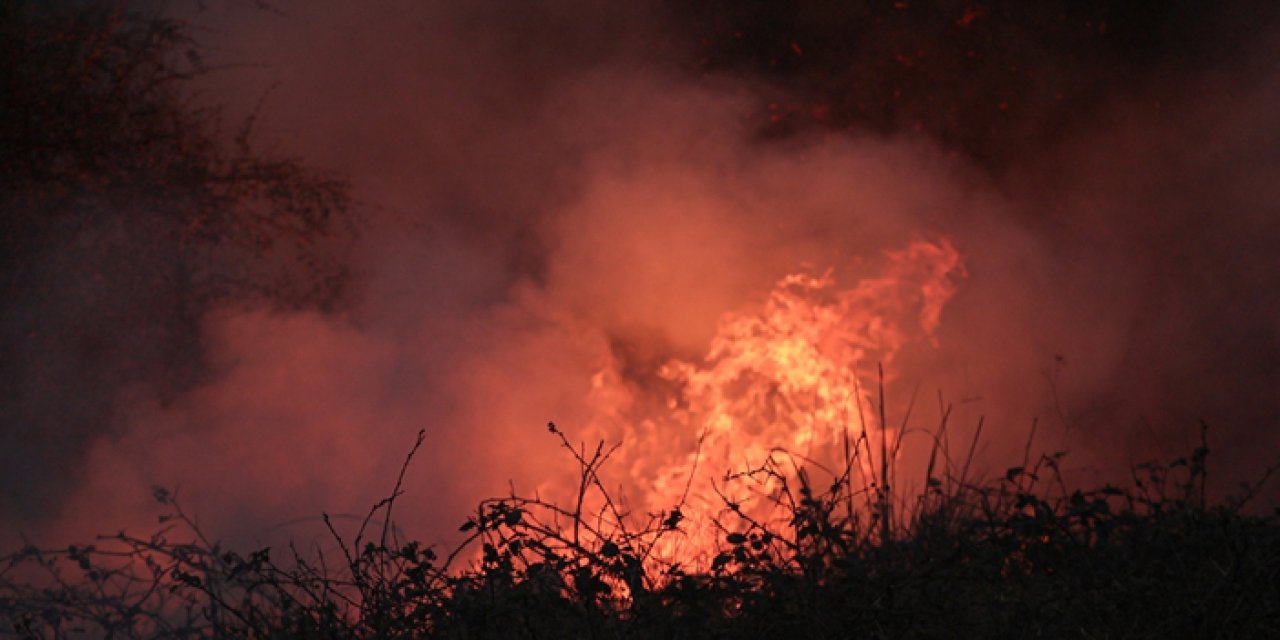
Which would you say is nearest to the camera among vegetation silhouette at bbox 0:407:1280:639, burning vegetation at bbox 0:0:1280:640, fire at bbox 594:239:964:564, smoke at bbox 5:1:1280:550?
vegetation silhouette at bbox 0:407:1280:639

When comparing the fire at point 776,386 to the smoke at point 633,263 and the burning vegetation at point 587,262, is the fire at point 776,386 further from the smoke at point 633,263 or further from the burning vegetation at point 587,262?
the smoke at point 633,263

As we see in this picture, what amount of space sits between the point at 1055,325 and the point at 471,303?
3.18 metres

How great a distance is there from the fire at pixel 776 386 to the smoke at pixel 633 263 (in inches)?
5.3

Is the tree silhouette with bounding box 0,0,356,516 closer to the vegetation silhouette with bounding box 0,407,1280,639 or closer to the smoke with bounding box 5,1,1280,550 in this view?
the smoke with bounding box 5,1,1280,550

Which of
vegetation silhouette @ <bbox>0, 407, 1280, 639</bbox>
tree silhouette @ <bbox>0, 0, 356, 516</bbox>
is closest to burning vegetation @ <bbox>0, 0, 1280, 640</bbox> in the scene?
tree silhouette @ <bbox>0, 0, 356, 516</bbox>

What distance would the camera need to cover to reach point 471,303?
7219 mm

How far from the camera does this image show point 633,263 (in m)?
7.19

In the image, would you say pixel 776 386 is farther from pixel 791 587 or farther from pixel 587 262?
pixel 791 587

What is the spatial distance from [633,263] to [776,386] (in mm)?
1206

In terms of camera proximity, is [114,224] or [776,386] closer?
[776,386]

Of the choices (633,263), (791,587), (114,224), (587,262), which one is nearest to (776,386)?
(633,263)

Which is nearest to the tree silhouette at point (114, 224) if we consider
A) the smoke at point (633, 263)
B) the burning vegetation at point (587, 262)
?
the burning vegetation at point (587, 262)

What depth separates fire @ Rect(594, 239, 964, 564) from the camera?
632 cm

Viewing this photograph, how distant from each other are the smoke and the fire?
0.44 feet
